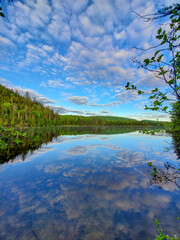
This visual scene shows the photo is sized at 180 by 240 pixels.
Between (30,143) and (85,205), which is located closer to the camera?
(85,205)

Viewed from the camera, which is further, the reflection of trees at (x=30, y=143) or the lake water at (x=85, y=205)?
the reflection of trees at (x=30, y=143)

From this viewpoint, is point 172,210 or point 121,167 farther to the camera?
point 121,167

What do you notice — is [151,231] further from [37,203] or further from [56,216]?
[37,203]

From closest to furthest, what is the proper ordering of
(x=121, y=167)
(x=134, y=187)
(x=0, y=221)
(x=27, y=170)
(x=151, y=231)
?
(x=151, y=231), (x=0, y=221), (x=134, y=187), (x=27, y=170), (x=121, y=167)

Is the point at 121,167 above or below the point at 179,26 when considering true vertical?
below

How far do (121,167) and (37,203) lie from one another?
7079mm

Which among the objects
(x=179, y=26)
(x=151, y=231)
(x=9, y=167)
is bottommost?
(x=9, y=167)

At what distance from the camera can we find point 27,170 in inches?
352

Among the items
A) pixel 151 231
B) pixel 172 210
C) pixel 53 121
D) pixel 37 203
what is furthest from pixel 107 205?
pixel 53 121

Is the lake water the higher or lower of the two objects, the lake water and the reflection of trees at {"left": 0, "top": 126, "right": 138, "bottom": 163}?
the higher

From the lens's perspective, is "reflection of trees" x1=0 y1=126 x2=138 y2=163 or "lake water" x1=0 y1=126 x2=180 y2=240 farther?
"reflection of trees" x1=0 y1=126 x2=138 y2=163

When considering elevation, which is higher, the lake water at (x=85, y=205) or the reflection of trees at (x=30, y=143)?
the lake water at (x=85, y=205)

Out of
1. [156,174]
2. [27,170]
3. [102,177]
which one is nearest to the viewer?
[102,177]

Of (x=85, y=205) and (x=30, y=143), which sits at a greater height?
(x=85, y=205)
